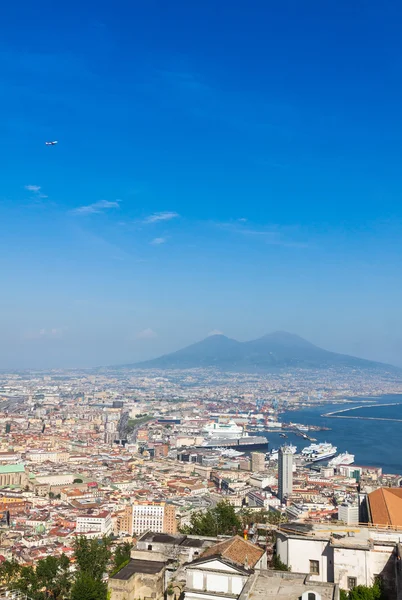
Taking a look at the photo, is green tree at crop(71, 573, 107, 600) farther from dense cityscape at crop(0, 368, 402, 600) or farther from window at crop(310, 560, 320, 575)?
window at crop(310, 560, 320, 575)

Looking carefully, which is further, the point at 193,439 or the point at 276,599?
the point at 193,439

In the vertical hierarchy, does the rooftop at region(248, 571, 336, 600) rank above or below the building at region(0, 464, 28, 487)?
above

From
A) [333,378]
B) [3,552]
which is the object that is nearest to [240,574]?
[3,552]

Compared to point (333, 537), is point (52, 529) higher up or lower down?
lower down

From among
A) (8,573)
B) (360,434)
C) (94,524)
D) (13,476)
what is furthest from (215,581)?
(360,434)

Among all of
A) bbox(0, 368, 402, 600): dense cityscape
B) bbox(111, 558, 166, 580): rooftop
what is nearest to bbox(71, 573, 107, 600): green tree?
bbox(0, 368, 402, 600): dense cityscape

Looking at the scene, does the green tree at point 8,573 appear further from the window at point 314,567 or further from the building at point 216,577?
the window at point 314,567

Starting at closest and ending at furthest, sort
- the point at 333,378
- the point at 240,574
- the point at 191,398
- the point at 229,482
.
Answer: the point at 240,574 → the point at 229,482 → the point at 191,398 → the point at 333,378

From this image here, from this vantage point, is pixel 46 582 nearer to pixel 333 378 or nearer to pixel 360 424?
pixel 360 424
